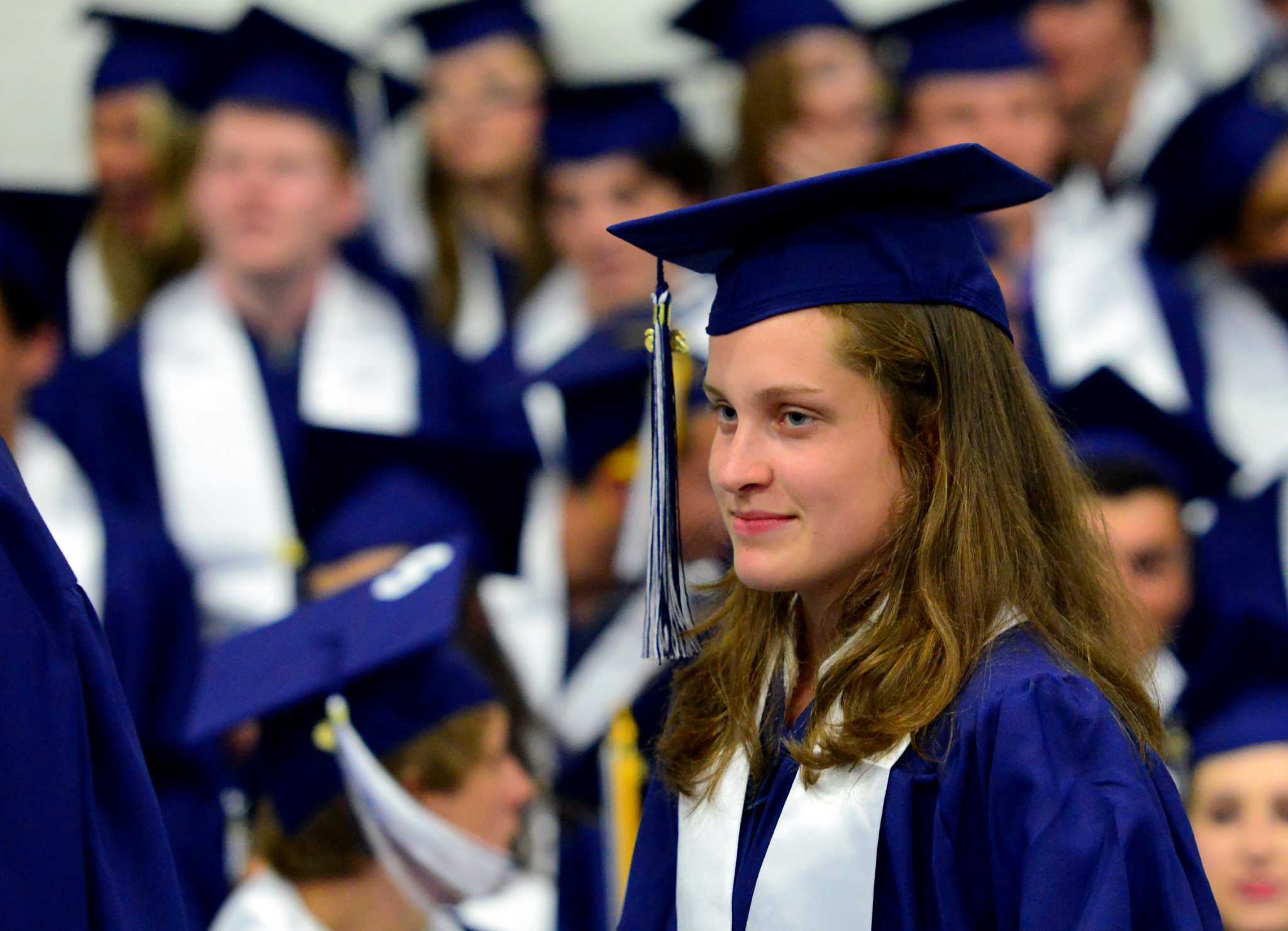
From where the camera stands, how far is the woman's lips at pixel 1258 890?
121 inches

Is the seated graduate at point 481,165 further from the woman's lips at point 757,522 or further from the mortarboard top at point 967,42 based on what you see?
the woman's lips at point 757,522

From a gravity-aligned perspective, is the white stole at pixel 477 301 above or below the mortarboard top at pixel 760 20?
below

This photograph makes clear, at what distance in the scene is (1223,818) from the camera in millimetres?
3184

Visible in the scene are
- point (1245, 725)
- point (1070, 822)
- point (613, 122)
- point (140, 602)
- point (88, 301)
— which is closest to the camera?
point (1070, 822)

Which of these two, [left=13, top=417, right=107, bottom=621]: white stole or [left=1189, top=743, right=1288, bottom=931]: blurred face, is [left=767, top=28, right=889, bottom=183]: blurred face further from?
[left=1189, top=743, right=1288, bottom=931]: blurred face

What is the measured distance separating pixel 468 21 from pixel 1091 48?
6.41 feet

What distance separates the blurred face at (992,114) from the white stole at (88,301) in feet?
8.75

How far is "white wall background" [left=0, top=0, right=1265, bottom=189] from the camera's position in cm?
587

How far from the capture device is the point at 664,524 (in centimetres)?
204

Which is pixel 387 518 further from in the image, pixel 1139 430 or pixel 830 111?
pixel 830 111

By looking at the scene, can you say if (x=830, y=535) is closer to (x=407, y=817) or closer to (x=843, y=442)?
(x=843, y=442)

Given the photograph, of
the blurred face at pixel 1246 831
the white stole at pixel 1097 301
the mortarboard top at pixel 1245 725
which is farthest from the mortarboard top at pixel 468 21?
the blurred face at pixel 1246 831

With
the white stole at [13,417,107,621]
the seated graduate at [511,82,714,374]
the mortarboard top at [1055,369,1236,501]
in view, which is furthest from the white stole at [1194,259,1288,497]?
the white stole at [13,417,107,621]

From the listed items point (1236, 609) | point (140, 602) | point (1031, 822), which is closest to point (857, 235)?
point (1031, 822)
